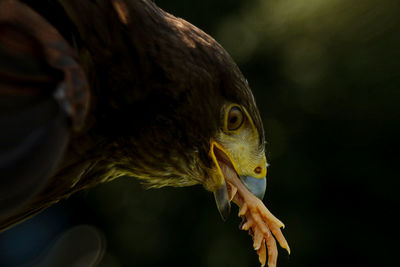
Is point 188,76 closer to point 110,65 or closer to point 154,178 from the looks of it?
point 110,65

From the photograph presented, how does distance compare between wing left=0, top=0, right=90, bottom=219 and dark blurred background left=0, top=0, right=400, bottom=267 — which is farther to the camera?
dark blurred background left=0, top=0, right=400, bottom=267

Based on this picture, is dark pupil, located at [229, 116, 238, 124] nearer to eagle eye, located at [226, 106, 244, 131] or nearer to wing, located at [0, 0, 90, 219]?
eagle eye, located at [226, 106, 244, 131]

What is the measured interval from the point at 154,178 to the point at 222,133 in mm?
270

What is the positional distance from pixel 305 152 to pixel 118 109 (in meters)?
4.05

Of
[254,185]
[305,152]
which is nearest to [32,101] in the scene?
[254,185]

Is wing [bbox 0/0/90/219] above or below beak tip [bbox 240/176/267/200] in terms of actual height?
above

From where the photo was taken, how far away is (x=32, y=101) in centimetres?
116

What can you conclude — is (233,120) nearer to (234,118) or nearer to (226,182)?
(234,118)

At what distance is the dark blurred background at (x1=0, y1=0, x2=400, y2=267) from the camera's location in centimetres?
523

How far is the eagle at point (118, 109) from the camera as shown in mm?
1145

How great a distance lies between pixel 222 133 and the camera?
5.68ft

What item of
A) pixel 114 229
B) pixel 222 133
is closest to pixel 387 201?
pixel 114 229

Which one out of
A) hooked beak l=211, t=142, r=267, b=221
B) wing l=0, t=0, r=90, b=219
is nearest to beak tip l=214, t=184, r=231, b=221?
hooked beak l=211, t=142, r=267, b=221

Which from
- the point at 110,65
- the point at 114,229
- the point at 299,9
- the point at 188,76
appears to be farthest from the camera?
the point at 114,229
